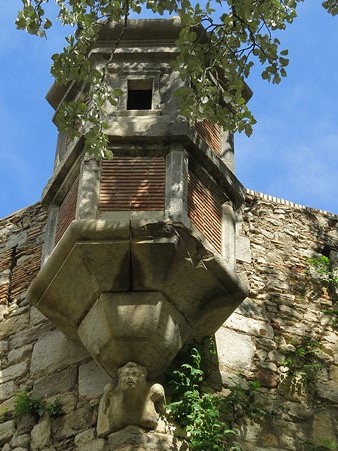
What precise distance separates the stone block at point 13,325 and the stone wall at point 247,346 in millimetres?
11

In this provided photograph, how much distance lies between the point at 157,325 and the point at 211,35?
2186mm

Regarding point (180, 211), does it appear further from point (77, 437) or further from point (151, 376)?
point (77, 437)

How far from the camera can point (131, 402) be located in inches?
256

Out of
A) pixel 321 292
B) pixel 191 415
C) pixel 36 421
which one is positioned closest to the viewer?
pixel 191 415

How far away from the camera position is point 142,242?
677 cm

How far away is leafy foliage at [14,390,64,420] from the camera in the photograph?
7012 millimetres

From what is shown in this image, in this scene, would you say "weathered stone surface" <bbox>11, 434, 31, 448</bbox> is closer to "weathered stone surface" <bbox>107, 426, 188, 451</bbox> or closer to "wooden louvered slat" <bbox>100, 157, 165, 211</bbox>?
"weathered stone surface" <bbox>107, 426, 188, 451</bbox>

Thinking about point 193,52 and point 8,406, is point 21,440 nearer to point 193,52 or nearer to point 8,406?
point 8,406

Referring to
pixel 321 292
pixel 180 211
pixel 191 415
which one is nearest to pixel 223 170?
pixel 180 211

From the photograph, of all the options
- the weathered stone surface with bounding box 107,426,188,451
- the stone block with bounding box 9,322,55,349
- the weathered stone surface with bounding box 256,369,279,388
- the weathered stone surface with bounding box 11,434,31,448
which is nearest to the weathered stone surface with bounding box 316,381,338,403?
the weathered stone surface with bounding box 256,369,279,388

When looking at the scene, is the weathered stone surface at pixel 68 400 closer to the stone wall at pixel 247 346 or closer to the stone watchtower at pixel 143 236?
the stone wall at pixel 247 346

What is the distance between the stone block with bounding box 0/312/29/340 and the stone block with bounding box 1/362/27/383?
0.38 metres

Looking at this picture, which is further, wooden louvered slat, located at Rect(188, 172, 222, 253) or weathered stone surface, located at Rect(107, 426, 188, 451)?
wooden louvered slat, located at Rect(188, 172, 222, 253)

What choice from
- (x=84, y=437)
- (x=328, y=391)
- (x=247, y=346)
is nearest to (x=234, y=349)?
(x=247, y=346)
